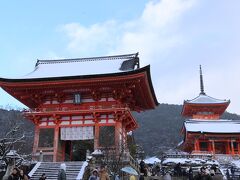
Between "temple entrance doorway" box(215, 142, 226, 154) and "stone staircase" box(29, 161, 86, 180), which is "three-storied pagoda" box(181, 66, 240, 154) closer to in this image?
"temple entrance doorway" box(215, 142, 226, 154)

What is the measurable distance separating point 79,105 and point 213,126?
2775cm

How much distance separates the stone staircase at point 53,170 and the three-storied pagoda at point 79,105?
1.95 metres

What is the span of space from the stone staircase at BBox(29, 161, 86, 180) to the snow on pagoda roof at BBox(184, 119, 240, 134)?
26740 millimetres

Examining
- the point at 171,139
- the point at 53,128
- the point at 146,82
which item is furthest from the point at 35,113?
the point at 171,139

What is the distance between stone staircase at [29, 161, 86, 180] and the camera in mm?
20388

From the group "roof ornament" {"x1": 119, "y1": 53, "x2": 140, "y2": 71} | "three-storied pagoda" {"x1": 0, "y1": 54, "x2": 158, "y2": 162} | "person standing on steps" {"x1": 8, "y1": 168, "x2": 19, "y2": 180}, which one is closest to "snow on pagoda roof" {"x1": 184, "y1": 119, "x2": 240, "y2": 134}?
"roof ornament" {"x1": 119, "y1": 53, "x2": 140, "y2": 71}

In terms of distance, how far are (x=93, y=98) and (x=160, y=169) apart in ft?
29.3

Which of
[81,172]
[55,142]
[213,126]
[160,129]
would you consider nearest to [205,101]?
[213,126]

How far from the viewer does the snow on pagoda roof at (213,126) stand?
4569 cm

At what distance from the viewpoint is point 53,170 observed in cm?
2175

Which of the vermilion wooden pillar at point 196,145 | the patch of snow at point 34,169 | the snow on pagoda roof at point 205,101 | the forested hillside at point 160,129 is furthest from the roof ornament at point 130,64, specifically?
the forested hillside at point 160,129

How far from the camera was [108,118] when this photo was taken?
25.2 meters

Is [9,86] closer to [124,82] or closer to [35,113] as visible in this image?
[35,113]

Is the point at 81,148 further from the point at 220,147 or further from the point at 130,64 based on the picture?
the point at 220,147
